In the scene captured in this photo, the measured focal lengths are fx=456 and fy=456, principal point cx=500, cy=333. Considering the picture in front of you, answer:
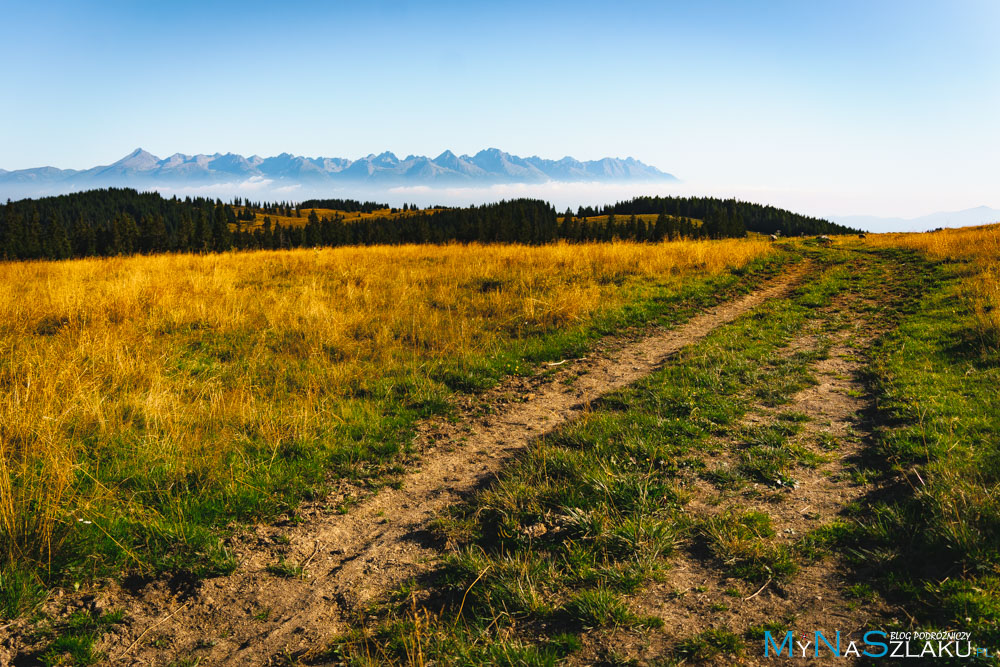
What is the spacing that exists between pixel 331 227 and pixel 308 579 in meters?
102

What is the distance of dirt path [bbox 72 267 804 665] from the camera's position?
306cm

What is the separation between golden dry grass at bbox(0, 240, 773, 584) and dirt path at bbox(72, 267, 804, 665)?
0.58 meters

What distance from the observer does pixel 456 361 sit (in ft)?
26.7

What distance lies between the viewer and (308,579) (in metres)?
3.63

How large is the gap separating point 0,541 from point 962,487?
755 centimetres

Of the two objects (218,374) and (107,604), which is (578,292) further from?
(107,604)

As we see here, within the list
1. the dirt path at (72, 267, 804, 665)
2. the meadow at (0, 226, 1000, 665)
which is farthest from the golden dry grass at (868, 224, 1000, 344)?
the dirt path at (72, 267, 804, 665)

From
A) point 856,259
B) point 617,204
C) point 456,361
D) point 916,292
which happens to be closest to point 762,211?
point 617,204

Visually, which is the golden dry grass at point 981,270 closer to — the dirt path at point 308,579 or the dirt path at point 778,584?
the dirt path at point 778,584

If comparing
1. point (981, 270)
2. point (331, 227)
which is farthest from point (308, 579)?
point (331, 227)

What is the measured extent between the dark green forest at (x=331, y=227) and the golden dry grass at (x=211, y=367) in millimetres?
16192

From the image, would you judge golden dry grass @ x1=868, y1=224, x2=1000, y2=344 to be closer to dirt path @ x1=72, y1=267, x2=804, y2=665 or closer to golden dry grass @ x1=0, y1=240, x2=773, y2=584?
golden dry grass @ x1=0, y1=240, x2=773, y2=584

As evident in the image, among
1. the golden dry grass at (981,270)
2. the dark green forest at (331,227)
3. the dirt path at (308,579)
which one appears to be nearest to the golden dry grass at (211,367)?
the dirt path at (308,579)

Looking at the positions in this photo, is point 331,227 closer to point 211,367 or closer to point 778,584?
point 211,367
